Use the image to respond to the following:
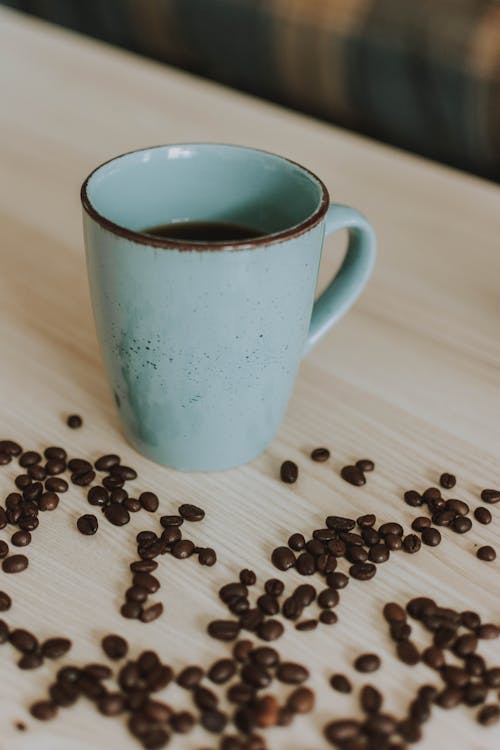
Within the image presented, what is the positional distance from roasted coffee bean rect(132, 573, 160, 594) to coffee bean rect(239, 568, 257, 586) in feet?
0.22

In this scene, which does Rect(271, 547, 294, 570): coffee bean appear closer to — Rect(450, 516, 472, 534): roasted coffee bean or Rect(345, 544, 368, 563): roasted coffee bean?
Rect(345, 544, 368, 563): roasted coffee bean

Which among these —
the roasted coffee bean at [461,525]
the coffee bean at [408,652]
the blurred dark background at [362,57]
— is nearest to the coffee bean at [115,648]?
the coffee bean at [408,652]

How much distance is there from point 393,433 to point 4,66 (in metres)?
1.12

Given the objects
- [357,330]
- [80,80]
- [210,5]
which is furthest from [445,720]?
[210,5]

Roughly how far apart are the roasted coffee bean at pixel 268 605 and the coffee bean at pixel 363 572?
7 centimetres

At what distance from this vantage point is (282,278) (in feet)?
2.31

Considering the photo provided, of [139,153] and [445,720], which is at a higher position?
[139,153]

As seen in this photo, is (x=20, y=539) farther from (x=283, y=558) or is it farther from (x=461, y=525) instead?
(x=461, y=525)

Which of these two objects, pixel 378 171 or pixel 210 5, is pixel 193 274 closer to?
pixel 378 171

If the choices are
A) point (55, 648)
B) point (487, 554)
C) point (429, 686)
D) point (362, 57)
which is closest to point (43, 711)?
point (55, 648)

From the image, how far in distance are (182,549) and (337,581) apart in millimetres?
128

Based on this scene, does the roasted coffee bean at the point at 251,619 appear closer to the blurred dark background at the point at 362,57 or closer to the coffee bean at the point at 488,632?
the coffee bean at the point at 488,632

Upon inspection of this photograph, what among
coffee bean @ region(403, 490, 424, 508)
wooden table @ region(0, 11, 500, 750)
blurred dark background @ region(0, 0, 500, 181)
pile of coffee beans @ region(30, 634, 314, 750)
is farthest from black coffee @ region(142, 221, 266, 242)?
blurred dark background @ region(0, 0, 500, 181)

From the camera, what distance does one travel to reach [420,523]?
76 cm
